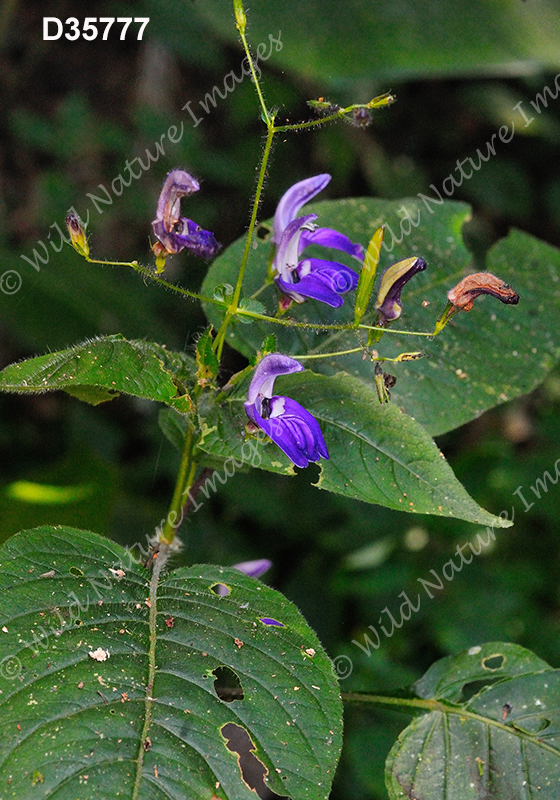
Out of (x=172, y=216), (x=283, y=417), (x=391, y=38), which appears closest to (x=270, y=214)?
(x=391, y=38)

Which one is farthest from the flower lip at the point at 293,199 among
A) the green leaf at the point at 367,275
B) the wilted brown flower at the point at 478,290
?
the wilted brown flower at the point at 478,290

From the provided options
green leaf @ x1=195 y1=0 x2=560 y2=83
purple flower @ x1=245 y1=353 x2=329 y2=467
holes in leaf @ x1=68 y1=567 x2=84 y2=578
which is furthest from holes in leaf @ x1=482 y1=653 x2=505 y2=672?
green leaf @ x1=195 y1=0 x2=560 y2=83

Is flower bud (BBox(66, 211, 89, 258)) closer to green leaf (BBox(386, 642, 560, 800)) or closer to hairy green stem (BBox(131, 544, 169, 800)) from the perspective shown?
hairy green stem (BBox(131, 544, 169, 800))

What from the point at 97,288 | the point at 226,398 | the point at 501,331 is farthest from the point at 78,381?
the point at 97,288

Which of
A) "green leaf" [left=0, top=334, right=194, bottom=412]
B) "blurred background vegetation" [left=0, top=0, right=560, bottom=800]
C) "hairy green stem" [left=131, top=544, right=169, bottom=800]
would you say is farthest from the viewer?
"blurred background vegetation" [left=0, top=0, right=560, bottom=800]

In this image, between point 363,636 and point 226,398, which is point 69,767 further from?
point 363,636

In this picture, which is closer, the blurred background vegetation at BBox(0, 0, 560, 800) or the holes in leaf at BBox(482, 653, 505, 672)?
the holes in leaf at BBox(482, 653, 505, 672)
